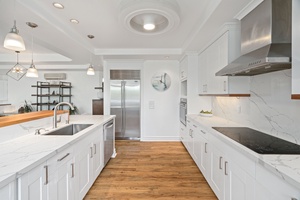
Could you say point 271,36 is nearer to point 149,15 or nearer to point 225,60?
point 225,60

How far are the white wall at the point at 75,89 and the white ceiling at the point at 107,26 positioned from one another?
7.87ft

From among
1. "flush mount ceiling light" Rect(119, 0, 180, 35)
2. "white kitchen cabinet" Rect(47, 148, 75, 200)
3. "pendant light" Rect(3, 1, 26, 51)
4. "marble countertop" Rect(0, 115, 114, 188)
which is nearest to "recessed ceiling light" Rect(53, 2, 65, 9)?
"pendant light" Rect(3, 1, 26, 51)

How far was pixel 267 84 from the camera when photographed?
2078 millimetres

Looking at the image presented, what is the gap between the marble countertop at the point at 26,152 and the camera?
40.4 inches

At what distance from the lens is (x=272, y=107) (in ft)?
6.49

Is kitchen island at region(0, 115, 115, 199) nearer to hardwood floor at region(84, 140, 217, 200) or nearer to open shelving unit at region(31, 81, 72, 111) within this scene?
hardwood floor at region(84, 140, 217, 200)

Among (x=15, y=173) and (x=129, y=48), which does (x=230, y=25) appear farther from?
(x=15, y=173)

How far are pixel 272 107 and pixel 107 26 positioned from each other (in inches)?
107

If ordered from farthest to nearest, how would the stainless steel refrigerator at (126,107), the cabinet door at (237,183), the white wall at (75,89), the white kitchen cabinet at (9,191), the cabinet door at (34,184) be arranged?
the white wall at (75,89) < the stainless steel refrigerator at (126,107) < the cabinet door at (237,183) < the cabinet door at (34,184) < the white kitchen cabinet at (9,191)

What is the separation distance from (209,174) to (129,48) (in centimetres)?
322

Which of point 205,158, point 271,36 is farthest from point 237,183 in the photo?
point 271,36

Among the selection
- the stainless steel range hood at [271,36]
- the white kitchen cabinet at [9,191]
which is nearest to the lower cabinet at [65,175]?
the white kitchen cabinet at [9,191]

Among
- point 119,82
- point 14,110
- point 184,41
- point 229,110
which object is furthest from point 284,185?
point 14,110

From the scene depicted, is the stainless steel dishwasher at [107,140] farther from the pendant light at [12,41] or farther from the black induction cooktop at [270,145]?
the black induction cooktop at [270,145]
